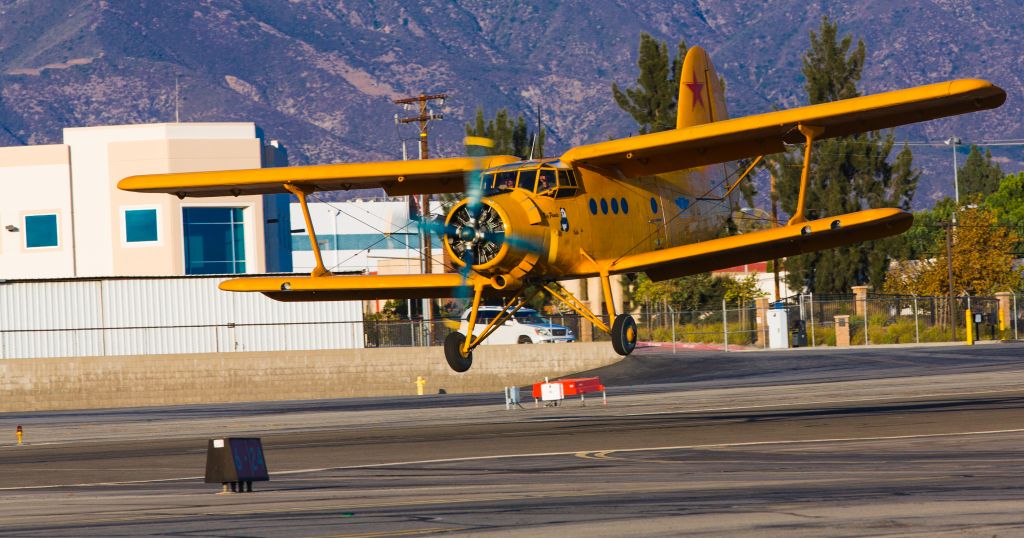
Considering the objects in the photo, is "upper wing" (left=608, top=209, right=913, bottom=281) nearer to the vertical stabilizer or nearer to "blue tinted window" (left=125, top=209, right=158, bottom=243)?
the vertical stabilizer

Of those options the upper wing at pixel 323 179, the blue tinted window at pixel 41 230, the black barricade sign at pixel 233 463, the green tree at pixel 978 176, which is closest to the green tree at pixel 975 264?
the blue tinted window at pixel 41 230

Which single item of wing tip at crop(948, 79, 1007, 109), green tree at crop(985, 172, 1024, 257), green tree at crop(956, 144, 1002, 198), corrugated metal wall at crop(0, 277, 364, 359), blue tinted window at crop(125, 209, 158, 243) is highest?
green tree at crop(956, 144, 1002, 198)

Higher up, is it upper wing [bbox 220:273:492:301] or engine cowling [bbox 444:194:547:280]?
engine cowling [bbox 444:194:547:280]

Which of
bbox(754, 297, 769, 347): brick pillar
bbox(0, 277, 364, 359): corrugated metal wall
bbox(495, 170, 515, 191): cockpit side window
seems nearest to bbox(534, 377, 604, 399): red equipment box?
bbox(495, 170, 515, 191): cockpit side window

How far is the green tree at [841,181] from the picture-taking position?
278 feet

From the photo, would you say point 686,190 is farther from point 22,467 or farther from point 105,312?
point 105,312

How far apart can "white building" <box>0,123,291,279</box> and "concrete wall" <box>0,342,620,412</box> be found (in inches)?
719

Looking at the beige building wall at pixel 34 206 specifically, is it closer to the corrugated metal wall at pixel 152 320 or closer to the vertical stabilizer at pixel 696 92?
the corrugated metal wall at pixel 152 320

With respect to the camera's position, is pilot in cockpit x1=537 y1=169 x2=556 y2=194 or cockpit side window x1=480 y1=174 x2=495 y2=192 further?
pilot in cockpit x1=537 y1=169 x2=556 y2=194

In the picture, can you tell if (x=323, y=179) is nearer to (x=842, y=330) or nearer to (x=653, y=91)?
(x=842, y=330)

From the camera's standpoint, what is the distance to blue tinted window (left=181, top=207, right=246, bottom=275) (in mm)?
74062

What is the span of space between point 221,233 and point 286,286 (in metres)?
44.5

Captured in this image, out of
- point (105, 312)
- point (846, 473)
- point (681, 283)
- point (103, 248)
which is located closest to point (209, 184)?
point (846, 473)

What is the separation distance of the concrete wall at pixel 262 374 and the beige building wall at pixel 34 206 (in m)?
20.4
